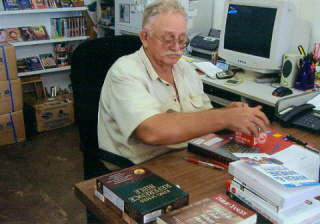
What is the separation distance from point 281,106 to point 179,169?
2.74 ft

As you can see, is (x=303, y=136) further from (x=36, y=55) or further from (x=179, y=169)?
(x=36, y=55)

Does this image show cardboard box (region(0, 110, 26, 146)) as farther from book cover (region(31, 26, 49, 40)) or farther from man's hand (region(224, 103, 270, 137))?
man's hand (region(224, 103, 270, 137))

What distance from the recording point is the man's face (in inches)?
62.0

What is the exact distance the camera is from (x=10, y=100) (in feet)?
11.1

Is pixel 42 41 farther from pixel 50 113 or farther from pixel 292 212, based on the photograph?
pixel 292 212

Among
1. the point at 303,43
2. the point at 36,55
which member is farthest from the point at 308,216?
the point at 36,55

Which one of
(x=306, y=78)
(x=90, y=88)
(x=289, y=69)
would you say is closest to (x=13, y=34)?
→ (x=90, y=88)

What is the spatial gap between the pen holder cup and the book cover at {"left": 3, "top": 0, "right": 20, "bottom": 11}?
109 inches

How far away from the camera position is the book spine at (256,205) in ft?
3.08

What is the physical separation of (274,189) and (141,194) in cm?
35

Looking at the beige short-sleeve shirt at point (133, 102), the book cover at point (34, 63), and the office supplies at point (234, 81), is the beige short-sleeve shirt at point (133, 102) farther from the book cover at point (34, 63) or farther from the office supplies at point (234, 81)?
the book cover at point (34, 63)

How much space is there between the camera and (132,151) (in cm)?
151

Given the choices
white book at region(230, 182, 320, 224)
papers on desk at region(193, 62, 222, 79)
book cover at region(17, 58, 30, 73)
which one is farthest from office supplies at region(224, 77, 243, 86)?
book cover at region(17, 58, 30, 73)

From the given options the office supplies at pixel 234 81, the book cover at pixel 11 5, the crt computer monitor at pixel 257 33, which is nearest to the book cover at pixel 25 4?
the book cover at pixel 11 5
